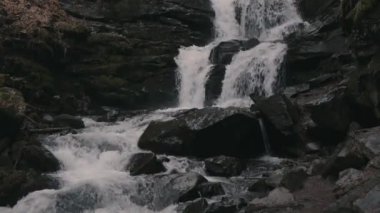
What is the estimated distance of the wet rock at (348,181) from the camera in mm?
10695

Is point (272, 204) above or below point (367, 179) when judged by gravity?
below

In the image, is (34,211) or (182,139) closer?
(34,211)

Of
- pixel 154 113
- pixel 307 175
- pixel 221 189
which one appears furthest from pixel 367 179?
pixel 154 113

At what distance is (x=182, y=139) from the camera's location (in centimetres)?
1734

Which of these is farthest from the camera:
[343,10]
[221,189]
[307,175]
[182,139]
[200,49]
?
[200,49]

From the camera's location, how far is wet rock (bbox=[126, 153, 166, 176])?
49.5 ft

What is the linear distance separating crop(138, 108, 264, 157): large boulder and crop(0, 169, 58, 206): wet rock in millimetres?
4052

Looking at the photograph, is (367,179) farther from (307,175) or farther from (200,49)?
(200,49)

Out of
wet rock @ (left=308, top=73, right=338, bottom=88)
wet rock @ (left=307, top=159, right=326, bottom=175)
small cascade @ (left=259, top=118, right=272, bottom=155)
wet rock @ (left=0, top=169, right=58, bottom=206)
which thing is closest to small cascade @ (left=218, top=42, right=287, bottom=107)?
wet rock @ (left=308, top=73, right=338, bottom=88)

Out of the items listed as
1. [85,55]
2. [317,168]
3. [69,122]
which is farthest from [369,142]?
[85,55]

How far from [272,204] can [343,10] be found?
24.8ft

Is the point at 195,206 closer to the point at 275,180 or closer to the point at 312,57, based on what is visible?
the point at 275,180

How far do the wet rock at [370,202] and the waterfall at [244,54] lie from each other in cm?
1267

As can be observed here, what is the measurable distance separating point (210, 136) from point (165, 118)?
3218 mm
